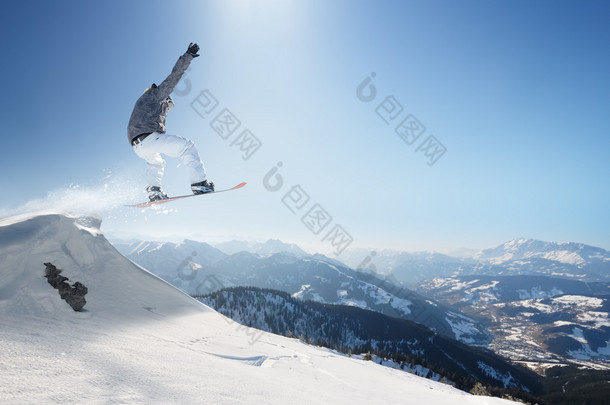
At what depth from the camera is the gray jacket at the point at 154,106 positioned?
7914mm

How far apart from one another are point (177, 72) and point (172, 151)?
2.29 metres

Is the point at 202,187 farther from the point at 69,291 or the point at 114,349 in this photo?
the point at 114,349

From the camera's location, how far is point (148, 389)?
3256 mm

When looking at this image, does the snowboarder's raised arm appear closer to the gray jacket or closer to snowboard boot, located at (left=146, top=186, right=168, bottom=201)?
the gray jacket

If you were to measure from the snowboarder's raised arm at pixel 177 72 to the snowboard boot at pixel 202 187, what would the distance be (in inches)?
109

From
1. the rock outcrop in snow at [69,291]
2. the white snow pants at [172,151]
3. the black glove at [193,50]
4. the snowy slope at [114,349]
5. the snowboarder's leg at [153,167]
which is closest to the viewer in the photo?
the snowy slope at [114,349]

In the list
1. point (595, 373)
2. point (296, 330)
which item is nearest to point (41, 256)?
point (296, 330)

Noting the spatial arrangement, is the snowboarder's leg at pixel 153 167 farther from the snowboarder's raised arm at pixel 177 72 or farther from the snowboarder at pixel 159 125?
the snowboarder's raised arm at pixel 177 72

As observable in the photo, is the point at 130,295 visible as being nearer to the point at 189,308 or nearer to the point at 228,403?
the point at 189,308

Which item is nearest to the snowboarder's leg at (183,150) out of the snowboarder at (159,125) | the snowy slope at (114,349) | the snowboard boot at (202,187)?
the snowboarder at (159,125)

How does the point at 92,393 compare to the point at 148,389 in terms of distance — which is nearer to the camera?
the point at 92,393

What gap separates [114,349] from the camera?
4.43 metres

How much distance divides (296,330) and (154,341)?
20426 centimetres

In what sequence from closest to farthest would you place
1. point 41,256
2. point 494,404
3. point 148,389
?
1. point 148,389
2. point 494,404
3. point 41,256
